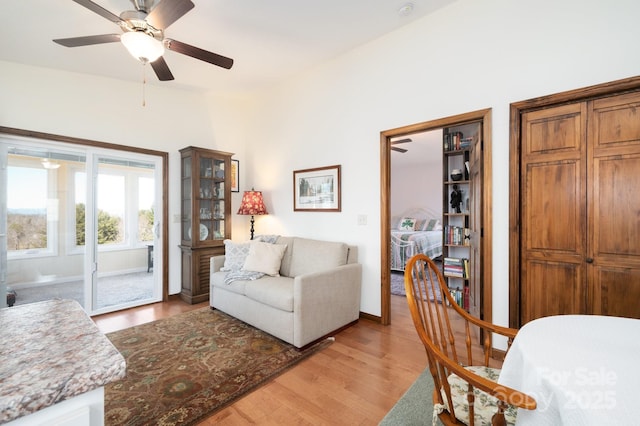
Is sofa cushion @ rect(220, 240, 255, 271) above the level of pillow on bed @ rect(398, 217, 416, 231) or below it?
below

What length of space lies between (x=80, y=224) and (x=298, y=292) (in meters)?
2.84

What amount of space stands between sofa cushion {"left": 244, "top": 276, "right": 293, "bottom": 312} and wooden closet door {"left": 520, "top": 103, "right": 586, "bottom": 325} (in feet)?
6.36

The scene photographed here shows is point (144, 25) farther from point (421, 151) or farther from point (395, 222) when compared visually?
point (395, 222)

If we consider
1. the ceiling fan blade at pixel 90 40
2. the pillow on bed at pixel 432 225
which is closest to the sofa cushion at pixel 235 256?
the ceiling fan blade at pixel 90 40

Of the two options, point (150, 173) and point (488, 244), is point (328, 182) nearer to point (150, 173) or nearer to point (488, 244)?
point (488, 244)

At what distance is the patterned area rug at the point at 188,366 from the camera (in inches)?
69.9

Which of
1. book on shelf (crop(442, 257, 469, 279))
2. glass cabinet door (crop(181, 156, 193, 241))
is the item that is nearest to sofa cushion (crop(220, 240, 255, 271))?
glass cabinet door (crop(181, 156, 193, 241))

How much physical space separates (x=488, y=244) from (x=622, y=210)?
0.83m

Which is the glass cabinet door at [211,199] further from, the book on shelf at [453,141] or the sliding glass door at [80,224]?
the book on shelf at [453,141]

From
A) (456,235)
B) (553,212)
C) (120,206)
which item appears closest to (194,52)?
(120,206)

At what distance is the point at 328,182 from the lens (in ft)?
11.7

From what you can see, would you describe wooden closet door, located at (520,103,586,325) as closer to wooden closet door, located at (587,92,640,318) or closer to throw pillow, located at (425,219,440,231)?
wooden closet door, located at (587,92,640,318)

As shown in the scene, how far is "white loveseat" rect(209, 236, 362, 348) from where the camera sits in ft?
8.30

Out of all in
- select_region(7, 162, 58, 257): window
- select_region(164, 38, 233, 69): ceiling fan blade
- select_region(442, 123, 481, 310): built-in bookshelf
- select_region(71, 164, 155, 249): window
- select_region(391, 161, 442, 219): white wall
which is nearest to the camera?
select_region(164, 38, 233, 69): ceiling fan blade
